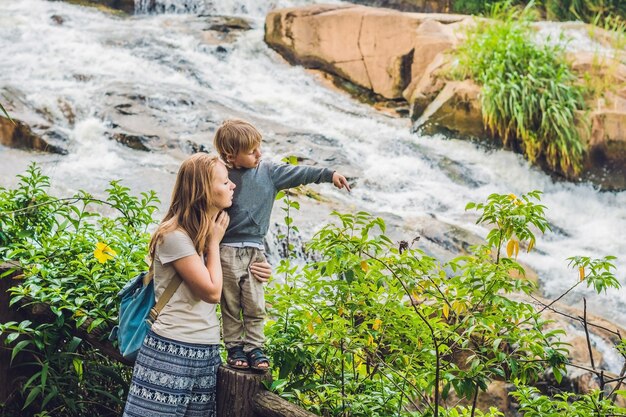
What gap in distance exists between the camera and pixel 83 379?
3.71 m

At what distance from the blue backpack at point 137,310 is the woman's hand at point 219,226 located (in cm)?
21

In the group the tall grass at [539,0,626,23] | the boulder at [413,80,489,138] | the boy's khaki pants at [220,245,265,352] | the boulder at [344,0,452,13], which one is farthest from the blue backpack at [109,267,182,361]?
the boulder at [344,0,452,13]

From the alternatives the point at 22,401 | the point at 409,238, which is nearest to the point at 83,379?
the point at 22,401

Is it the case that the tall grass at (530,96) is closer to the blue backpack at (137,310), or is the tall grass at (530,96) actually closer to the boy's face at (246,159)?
the boy's face at (246,159)

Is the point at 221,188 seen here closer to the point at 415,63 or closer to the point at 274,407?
the point at 274,407

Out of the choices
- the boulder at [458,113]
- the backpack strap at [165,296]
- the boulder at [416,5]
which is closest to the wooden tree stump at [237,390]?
the backpack strap at [165,296]

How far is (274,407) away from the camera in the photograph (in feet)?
9.52

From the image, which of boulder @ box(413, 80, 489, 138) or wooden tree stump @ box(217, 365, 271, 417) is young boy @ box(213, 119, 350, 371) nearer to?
wooden tree stump @ box(217, 365, 271, 417)

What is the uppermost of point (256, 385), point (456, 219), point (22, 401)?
point (256, 385)

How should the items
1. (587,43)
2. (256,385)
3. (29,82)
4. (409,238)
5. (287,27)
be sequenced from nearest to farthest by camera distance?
(256,385) → (409,238) → (29,82) → (587,43) → (287,27)

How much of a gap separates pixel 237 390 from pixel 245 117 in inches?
333

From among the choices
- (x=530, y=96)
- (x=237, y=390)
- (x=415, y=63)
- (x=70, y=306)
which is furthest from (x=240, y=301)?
(x=415, y=63)

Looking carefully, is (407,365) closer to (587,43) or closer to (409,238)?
(409,238)

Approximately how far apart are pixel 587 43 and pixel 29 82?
904cm
